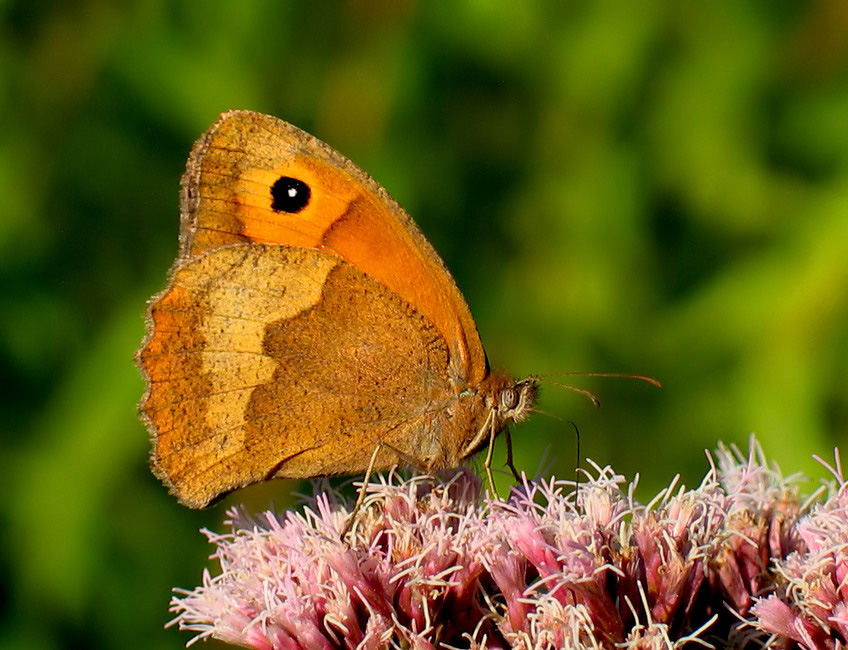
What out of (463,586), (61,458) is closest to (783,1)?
(463,586)

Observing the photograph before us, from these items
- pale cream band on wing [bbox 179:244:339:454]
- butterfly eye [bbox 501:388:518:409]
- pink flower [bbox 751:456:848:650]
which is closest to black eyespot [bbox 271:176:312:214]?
pale cream band on wing [bbox 179:244:339:454]

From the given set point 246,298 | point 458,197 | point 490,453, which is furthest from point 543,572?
point 458,197

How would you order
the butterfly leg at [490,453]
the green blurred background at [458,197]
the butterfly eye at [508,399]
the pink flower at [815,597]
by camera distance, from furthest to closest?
the green blurred background at [458,197] < the butterfly eye at [508,399] < the butterfly leg at [490,453] < the pink flower at [815,597]

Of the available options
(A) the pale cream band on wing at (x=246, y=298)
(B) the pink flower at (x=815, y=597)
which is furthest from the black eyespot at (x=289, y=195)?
(B) the pink flower at (x=815, y=597)

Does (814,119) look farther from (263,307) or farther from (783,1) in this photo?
(263,307)

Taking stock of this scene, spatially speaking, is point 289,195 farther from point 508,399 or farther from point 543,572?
point 543,572

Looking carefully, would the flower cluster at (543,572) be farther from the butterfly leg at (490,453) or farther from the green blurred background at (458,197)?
the green blurred background at (458,197)
